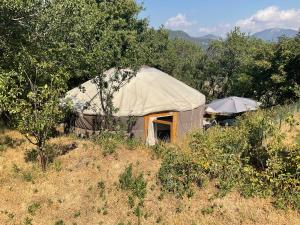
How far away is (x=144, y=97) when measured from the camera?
686 inches

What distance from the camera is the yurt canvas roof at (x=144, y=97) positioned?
55.7 ft

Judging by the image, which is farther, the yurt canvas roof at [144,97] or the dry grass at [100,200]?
the yurt canvas roof at [144,97]

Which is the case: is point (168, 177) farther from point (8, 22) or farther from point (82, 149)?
point (8, 22)

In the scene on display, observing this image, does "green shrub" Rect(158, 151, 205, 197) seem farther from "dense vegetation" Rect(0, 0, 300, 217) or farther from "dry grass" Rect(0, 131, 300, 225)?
"dry grass" Rect(0, 131, 300, 225)

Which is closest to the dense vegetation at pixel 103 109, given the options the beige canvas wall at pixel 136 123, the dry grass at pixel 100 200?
the dry grass at pixel 100 200

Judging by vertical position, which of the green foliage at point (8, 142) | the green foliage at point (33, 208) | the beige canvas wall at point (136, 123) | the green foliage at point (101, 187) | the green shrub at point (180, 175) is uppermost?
the beige canvas wall at point (136, 123)

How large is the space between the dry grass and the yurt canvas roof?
4907 mm

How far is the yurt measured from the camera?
17.0 meters

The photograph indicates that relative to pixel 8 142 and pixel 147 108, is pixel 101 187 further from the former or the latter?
pixel 147 108

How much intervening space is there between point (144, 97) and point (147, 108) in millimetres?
756

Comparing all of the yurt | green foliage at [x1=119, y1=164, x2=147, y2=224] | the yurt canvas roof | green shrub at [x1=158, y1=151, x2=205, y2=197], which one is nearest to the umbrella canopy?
the yurt canvas roof

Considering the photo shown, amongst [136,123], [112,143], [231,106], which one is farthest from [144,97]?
[231,106]

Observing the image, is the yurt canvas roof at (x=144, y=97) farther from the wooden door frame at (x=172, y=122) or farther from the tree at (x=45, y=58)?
the tree at (x=45, y=58)

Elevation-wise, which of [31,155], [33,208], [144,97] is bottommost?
[33,208]
